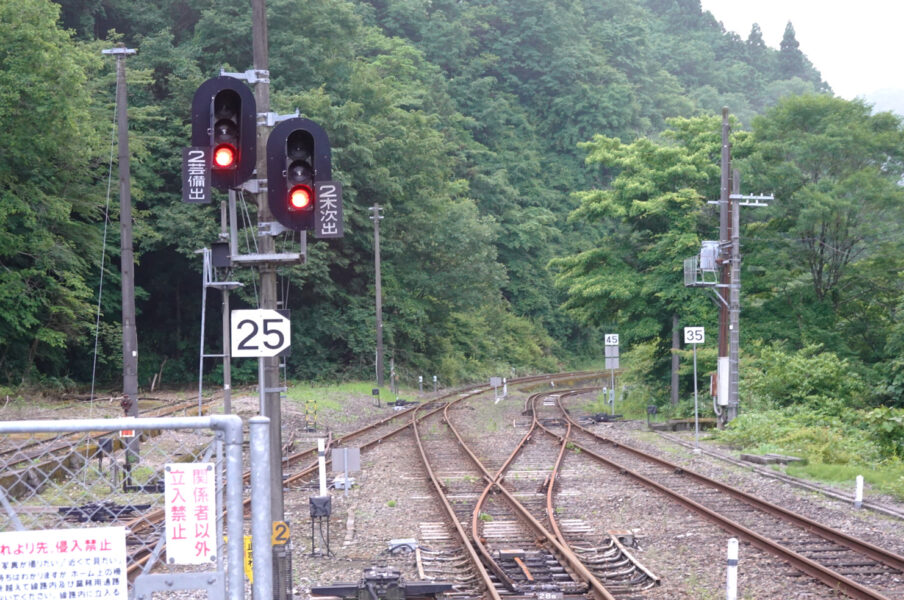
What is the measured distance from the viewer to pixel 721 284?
2588cm

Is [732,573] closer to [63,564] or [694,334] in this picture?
[63,564]

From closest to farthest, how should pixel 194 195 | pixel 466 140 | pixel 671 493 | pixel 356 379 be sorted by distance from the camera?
pixel 194 195
pixel 671 493
pixel 356 379
pixel 466 140

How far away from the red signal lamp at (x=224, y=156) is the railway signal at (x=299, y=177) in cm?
36

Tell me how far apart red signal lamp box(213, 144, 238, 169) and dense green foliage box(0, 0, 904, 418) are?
776 inches

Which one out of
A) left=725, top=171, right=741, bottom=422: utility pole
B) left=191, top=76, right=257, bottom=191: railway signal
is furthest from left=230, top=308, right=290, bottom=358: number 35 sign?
left=725, top=171, right=741, bottom=422: utility pole

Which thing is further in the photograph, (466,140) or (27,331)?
(466,140)

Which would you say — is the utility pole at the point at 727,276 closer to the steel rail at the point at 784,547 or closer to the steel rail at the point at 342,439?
the steel rail at the point at 784,547

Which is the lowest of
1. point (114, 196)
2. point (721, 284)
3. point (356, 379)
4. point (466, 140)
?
point (356, 379)

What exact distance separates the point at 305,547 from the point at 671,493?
6.26 metres

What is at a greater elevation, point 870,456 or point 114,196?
point 114,196

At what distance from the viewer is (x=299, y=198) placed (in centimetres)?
807

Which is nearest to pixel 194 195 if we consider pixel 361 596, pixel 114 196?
pixel 361 596

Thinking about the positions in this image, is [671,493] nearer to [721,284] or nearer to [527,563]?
[527,563]

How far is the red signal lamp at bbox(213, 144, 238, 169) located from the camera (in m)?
7.80
